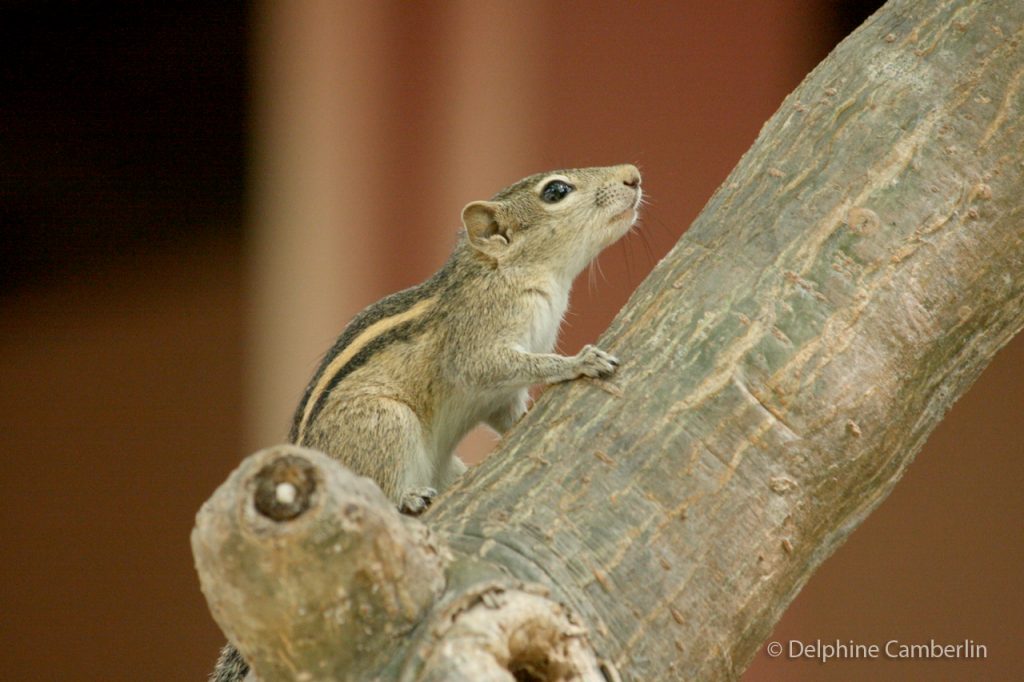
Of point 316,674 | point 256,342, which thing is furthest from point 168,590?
point 316,674

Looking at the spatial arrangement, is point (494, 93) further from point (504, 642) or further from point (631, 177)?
point (504, 642)

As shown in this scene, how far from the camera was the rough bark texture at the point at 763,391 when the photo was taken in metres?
1.87

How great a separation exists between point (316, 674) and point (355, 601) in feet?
0.37

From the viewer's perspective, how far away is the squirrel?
2934 millimetres

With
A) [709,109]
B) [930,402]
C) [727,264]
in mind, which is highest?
[709,109]

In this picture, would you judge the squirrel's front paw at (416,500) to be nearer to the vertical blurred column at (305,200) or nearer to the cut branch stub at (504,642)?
the cut branch stub at (504,642)

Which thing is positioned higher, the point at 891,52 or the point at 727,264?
the point at 891,52

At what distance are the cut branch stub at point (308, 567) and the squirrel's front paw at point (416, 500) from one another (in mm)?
1069

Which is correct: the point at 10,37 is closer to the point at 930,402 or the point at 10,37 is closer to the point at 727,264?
the point at 727,264

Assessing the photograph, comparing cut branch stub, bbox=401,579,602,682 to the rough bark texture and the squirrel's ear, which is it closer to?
the rough bark texture

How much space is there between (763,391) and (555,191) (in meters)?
1.21

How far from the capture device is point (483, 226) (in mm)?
3213

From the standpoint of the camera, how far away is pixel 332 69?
4184 millimetres

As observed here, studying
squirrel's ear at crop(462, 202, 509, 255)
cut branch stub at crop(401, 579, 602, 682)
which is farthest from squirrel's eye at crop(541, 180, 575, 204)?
cut branch stub at crop(401, 579, 602, 682)
